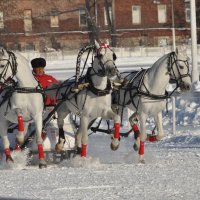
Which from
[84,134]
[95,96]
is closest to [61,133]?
[84,134]

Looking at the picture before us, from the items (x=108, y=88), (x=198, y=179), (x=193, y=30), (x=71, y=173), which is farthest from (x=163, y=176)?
(x=193, y=30)

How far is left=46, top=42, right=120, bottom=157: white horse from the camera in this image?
15.5 meters

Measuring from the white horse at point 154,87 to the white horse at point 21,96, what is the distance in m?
1.77

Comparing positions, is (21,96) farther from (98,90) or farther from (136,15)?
(136,15)

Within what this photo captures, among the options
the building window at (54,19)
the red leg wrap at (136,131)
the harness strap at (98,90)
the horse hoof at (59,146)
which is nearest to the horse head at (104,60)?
the harness strap at (98,90)

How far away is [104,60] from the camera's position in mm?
15453

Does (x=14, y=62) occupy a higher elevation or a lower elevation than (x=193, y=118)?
higher

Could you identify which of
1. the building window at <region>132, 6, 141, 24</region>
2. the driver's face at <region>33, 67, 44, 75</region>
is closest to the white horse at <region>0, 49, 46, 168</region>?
the driver's face at <region>33, 67, 44, 75</region>

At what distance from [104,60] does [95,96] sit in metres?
0.79

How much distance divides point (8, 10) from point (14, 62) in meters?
66.8

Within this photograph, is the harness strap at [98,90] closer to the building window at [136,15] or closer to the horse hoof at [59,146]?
the horse hoof at [59,146]

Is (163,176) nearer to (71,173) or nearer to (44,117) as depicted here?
(71,173)

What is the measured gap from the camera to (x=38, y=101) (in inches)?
623

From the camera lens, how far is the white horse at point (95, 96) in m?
15.5
